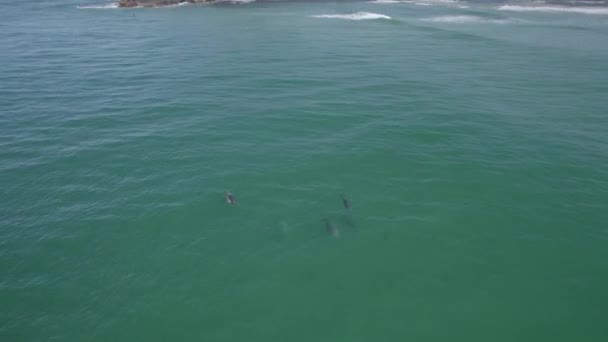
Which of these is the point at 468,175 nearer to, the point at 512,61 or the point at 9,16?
the point at 512,61

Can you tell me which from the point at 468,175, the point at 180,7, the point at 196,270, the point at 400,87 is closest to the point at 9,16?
the point at 180,7

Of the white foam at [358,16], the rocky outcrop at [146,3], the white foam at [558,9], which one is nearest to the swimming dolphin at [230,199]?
the white foam at [358,16]

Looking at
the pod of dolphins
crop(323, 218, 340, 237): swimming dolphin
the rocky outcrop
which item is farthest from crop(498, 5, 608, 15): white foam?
crop(323, 218, 340, 237): swimming dolphin

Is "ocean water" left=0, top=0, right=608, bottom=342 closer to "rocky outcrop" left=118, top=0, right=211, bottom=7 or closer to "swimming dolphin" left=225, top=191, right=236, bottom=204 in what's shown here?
"swimming dolphin" left=225, top=191, right=236, bottom=204

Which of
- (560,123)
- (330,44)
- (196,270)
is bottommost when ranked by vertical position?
(196,270)

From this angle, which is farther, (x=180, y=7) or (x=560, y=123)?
(x=180, y=7)

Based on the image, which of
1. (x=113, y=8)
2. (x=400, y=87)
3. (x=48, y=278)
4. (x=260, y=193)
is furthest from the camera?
(x=113, y=8)
